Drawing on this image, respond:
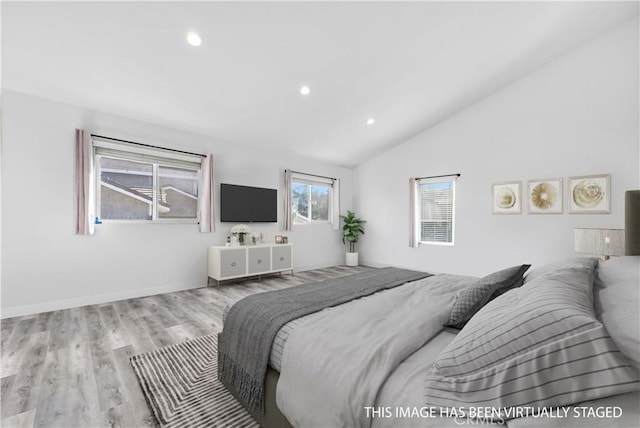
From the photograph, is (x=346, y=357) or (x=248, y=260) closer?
(x=346, y=357)

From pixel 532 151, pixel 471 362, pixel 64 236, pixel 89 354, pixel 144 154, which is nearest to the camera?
pixel 471 362

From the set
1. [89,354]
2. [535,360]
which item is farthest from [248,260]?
[535,360]

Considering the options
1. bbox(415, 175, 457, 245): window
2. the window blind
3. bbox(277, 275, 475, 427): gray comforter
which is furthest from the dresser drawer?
bbox(415, 175, 457, 245): window

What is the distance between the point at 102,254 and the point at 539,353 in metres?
4.35

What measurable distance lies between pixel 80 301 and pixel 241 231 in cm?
219

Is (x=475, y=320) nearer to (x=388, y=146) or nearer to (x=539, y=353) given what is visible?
(x=539, y=353)

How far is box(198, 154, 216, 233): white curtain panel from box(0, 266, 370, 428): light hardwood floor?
1.14m

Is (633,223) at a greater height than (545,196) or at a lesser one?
lesser

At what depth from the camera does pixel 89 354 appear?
6.93 ft

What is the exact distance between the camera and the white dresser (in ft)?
13.5

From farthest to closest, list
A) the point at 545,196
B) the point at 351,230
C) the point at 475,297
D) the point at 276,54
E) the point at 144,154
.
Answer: the point at 351,230 < the point at 545,196 < the point at 144,154 < the point at 276,54 < the point at 475,297

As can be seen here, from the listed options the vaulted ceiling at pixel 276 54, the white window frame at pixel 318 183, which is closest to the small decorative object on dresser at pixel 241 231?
the white window frame at pixel 318 183

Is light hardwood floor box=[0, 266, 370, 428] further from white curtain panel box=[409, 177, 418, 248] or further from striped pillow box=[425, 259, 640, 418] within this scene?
white curtain panel box=[409, 177, 418, 248]

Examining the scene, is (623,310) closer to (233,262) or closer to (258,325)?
(258,325)
